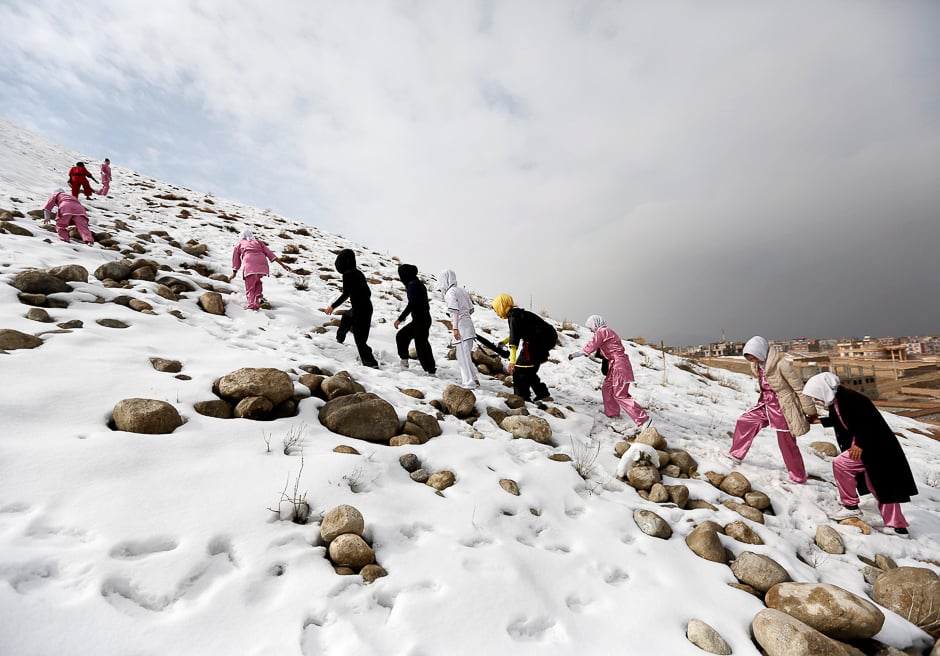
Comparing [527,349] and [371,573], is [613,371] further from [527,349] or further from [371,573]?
[371,573]

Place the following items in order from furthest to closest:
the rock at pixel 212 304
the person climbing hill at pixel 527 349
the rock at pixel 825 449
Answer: the rock at pixel 212 304 → the person climbing hill at pixel 527 349 → the rock at pixel 825 449

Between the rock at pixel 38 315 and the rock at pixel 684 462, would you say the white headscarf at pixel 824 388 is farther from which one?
the rock at pixel 38 315

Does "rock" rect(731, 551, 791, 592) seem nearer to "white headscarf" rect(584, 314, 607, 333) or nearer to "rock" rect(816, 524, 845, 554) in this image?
"rock" rect(816, 524, 845, 554)

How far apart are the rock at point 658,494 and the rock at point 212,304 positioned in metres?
6.75

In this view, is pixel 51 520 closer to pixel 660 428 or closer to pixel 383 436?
pixel 383 436

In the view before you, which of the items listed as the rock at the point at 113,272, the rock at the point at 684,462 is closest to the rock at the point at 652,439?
the rock at the point at 684,462

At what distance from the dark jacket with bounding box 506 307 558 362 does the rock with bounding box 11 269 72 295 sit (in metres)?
6.09

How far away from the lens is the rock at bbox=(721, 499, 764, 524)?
371 cm

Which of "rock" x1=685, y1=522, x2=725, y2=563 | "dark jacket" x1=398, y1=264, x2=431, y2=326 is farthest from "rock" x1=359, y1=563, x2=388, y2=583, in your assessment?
"dark jacket" x1=398, y1=264, x2=431, y2=326

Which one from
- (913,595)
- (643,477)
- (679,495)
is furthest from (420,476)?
(913,595)

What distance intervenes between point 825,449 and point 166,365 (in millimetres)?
8636

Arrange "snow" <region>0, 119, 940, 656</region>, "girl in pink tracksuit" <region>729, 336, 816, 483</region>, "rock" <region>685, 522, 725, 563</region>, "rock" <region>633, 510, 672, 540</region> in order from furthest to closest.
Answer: "girl in pink tracksuit" <region>729, 336, 816, 483</region>
"rock" <region>633, 510, 672, 540</region>
"rock" <region>685, 522, 725, 563</region>
"snow" <region>0, 119, 940, 656</region>

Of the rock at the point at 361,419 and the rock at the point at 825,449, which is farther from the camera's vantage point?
the rock at the point at 825,449

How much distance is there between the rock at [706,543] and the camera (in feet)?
10.2
